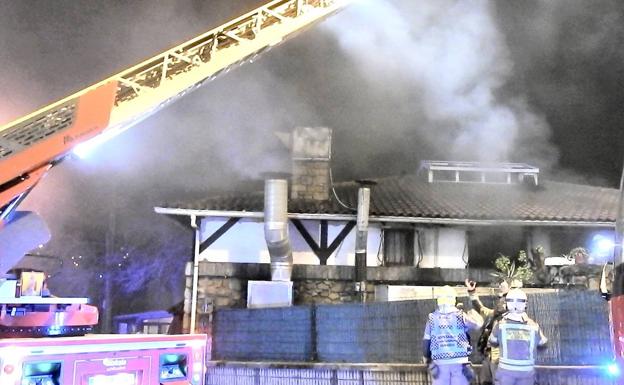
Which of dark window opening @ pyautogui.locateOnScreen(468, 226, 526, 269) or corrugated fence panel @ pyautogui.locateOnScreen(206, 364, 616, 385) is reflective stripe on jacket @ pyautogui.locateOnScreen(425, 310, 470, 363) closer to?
corrugated fence panel @ pyautogui.locateOnScreen(206, 364, 616, 385)

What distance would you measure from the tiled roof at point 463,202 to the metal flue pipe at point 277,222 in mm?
830

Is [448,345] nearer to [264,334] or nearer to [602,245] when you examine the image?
[264,334]

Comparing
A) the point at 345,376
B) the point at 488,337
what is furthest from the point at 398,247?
the point at 488,337

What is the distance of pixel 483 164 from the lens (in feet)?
53.1

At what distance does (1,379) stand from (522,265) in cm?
1070

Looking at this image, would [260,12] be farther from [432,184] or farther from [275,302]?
[432,184]

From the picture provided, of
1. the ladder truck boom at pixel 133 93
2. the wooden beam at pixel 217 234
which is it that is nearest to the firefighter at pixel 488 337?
the ladder truck boom at pixel 133 93

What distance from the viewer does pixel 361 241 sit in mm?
11664

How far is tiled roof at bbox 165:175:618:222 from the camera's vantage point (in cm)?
1216

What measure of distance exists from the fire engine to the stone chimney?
6611mm

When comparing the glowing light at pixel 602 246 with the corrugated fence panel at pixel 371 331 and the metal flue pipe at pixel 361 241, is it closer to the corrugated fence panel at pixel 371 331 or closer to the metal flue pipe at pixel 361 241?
the metal flue pipe at pixel 361 241

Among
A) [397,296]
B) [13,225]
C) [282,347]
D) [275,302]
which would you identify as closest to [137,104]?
[13,225]

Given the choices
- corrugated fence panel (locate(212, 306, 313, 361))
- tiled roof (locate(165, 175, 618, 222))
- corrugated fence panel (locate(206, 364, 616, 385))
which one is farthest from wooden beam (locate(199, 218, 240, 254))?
corrugated fence panel (locate(206, 364, 616, 385))

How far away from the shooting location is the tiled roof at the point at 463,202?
12156 mm
